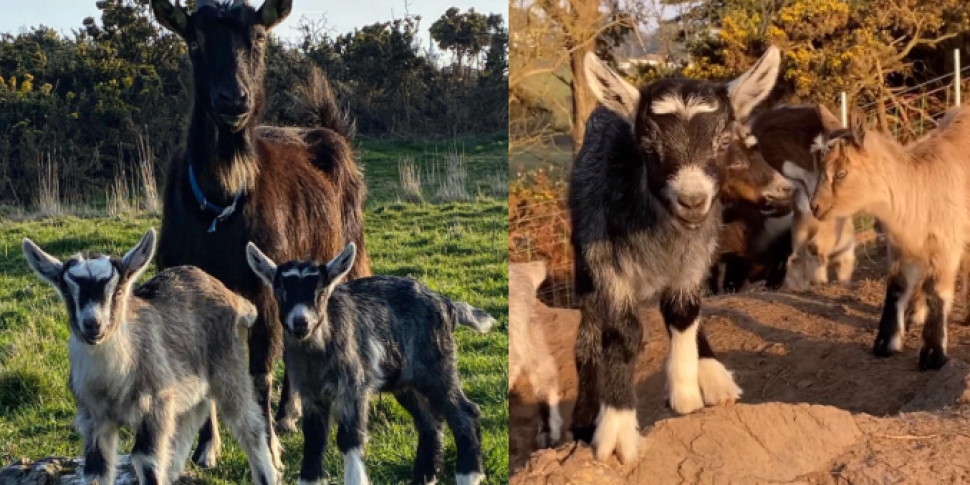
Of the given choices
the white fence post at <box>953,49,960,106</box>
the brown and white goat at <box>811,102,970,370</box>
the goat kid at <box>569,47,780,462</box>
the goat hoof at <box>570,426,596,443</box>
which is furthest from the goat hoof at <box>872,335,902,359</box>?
the goat hoof at <box>570,426,596,443</box>

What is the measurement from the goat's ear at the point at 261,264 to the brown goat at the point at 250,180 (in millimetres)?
47

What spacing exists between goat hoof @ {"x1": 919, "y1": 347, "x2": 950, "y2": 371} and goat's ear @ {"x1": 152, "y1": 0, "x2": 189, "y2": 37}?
11.4ft

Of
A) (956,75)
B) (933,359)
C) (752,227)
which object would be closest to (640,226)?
(933,359)

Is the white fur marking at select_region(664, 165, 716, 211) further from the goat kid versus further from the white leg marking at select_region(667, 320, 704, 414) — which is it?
the white leg marking at select_region(667, 320, 704, 414)

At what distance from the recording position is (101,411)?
2.80 metres

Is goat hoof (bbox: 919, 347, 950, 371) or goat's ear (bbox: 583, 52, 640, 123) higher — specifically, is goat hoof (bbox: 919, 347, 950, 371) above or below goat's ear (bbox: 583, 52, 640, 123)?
below

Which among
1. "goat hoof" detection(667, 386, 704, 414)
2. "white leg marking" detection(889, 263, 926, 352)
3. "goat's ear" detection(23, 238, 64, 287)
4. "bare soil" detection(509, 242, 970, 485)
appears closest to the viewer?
"goat's ear" detection(23, 238, 64, 287)

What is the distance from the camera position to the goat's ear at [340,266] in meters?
2.97

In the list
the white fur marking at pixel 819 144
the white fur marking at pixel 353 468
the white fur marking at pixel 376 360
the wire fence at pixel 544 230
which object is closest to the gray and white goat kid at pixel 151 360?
the white fur marking at pixel 353 468

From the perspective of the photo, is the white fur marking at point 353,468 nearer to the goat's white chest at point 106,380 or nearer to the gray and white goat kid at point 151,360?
the gray and white goat kid at point 151,360

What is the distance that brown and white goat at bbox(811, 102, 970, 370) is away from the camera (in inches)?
184

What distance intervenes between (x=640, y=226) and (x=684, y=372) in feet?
1.92

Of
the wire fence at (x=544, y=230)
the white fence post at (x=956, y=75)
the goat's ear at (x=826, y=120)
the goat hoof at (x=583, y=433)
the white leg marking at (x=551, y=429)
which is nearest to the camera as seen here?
the goat hoof at (x=583, y=433)

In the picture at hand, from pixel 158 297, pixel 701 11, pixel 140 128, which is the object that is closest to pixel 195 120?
pixel 140 128
